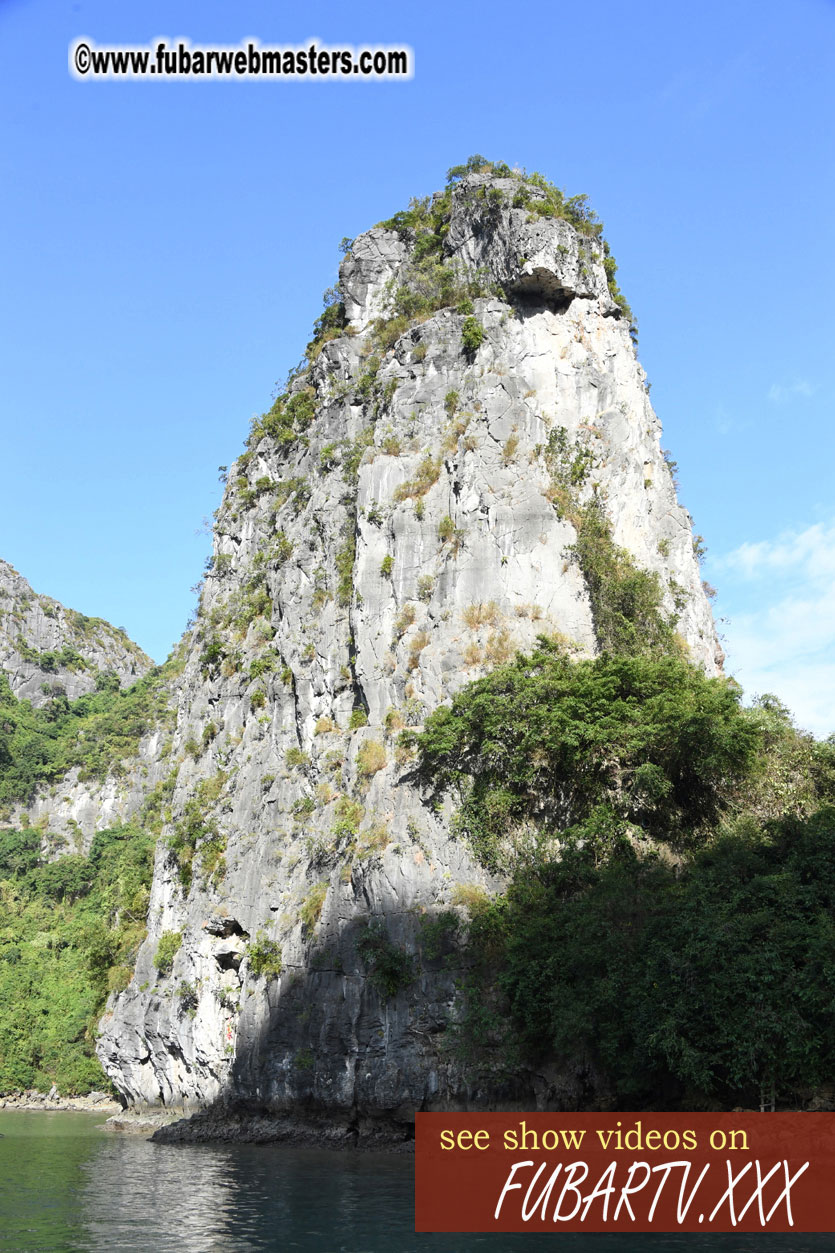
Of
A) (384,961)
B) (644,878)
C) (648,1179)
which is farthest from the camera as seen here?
(384,961)

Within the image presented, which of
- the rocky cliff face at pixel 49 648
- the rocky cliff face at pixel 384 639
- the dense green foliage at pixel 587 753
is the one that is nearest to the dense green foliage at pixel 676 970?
the dense green foliage at pixel 587 753

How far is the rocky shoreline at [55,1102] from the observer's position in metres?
49.8

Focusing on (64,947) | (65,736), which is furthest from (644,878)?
(65,736)

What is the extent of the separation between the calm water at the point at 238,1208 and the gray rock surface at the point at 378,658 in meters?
3.67

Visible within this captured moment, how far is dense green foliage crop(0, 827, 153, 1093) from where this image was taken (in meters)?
43.7

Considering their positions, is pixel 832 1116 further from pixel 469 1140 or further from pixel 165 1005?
pixel 165 1005

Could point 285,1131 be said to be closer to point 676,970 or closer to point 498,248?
point 676,970

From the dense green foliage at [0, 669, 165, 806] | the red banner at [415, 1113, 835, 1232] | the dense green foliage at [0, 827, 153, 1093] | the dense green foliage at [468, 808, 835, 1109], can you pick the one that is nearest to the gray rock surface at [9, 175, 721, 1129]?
the dense green foliage at [468, 808, 835, 1109]

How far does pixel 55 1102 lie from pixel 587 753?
40889mm

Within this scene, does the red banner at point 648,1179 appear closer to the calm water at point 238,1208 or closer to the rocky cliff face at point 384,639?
the calm water at point 238,1208

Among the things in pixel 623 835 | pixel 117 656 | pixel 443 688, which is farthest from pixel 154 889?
pixel 117 656

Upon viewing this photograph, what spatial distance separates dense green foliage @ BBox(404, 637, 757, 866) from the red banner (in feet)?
24.3

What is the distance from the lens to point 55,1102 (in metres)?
51.0

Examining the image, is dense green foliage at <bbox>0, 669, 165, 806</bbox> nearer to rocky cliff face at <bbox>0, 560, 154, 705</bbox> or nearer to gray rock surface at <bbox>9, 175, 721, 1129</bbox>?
rocky cliff face at <bbox>0, 560, 154, 705</bbox>
